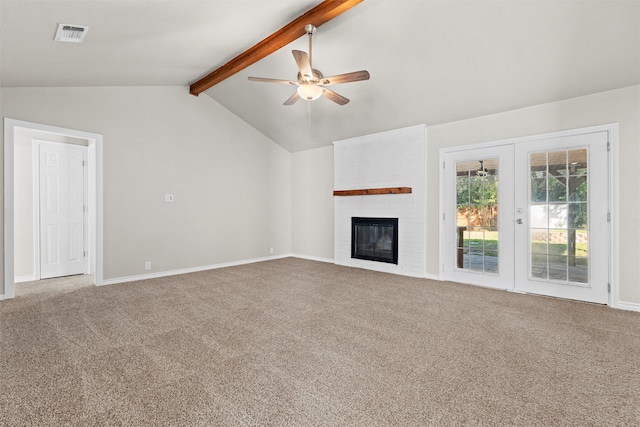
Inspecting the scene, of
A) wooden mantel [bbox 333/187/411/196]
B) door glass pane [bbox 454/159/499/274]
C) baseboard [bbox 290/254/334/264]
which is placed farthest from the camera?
baseboard [bbox 290/254/334/264]

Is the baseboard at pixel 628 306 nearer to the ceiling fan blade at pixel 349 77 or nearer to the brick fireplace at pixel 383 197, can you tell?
the brick fireplace at pixel 383 197

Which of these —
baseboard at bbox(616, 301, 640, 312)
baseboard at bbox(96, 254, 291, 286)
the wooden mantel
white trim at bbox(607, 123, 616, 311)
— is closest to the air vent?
baseboard at bbox(96, 254, 291, 286)

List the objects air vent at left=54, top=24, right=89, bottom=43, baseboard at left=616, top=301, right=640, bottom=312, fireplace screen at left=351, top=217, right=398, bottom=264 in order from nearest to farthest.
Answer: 1. air vent at left=54, top=24, right=89, bottom=43
2. baseboard at left=616, top=301, right=640, bottom=312
3. fireplace screen at left=351, top=217, right=398, bottom=264

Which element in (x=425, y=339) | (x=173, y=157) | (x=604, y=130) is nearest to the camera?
(x=425, y=339)

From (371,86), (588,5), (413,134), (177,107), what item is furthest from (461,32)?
(177,107)

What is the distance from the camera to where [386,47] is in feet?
12.0

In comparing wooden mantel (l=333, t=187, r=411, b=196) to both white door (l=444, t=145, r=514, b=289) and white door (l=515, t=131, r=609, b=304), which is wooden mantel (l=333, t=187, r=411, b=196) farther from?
white door (l=515, t=131, r=609, b=304)

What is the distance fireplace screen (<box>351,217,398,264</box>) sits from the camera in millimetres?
5316

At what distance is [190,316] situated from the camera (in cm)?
317

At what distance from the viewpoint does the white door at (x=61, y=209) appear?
492 cm

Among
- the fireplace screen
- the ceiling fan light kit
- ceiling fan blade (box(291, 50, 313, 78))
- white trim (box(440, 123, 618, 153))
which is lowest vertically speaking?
the fireplace screen

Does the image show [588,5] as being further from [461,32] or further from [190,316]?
[190,316]

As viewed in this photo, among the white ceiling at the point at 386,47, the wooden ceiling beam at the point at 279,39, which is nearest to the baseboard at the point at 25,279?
the white ceiling at the point at 386,47

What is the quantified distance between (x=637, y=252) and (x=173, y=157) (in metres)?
6.32
